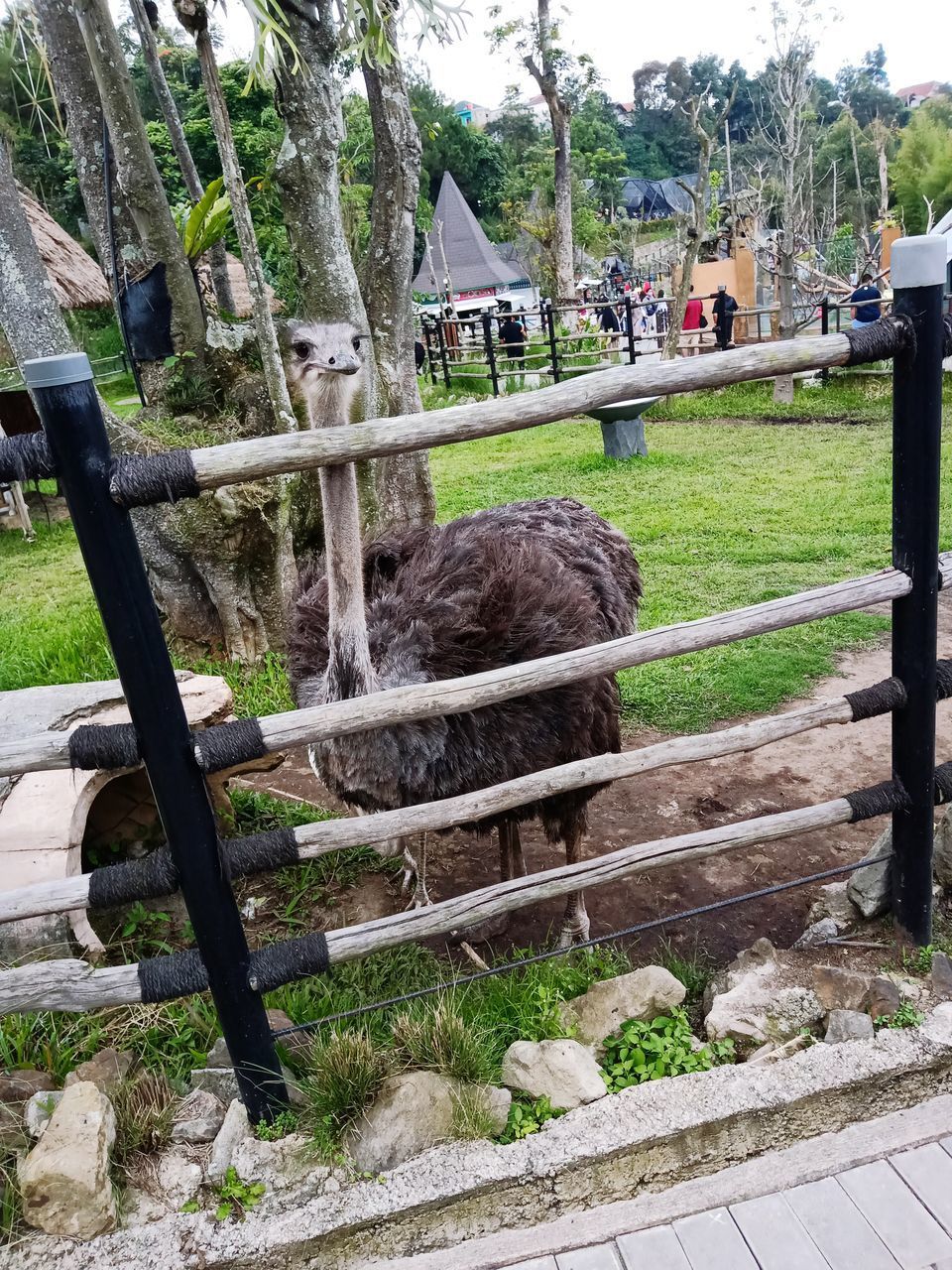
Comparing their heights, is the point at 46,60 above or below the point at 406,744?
above

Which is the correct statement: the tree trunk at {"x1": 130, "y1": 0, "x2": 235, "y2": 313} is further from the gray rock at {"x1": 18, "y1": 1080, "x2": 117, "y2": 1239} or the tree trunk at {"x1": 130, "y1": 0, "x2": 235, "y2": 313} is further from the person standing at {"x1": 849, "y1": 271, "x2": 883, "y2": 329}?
the person standing at {"x1": 849, "y1": 271, "x2": 883, "y2": 329}

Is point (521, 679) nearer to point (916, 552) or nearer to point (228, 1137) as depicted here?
point (916, 552)

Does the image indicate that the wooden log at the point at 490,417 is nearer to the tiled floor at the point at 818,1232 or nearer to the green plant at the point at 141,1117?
the green plant at the point at 141,1117

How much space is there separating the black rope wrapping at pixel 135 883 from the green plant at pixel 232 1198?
0.53 meters

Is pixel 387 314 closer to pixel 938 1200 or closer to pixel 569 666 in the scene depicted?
pixel 569 666

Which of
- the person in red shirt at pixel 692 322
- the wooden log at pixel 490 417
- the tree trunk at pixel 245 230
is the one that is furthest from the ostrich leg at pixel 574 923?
the person in red shirt at pixel 692 322

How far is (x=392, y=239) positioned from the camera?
5.55m

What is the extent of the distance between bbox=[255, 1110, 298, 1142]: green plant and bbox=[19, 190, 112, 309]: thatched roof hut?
10.7m

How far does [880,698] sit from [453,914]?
95cm

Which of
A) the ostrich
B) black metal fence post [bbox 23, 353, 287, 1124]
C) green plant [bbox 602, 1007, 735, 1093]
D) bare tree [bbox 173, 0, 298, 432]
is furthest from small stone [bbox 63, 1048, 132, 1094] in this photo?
bare tree [bbox 173, 0, 298, 432]

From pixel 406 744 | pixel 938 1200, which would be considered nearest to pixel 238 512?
pixel 406 744

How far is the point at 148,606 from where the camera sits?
1642 mm

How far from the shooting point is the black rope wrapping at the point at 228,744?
1730mm

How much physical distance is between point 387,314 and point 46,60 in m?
1.97
